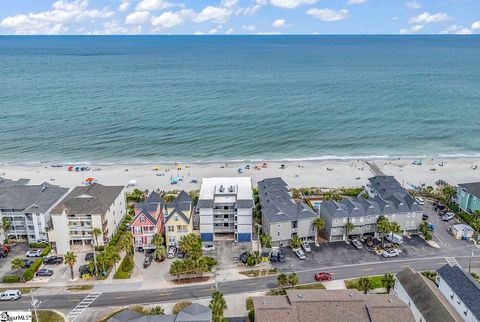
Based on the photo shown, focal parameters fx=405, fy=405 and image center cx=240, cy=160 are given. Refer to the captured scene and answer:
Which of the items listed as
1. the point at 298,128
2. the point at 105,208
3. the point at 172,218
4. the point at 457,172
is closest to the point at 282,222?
the point at 172,218

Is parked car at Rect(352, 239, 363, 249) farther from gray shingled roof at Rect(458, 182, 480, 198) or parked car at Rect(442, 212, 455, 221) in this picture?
gray shingled roof at Rect(458, 182, 480, 198)

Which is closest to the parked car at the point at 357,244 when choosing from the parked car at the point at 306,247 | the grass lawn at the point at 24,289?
the parked car at the point at 306,247

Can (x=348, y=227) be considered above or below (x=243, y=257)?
above

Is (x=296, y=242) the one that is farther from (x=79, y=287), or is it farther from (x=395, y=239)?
(x=79, y=287)

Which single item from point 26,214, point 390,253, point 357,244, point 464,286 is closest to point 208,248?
point 357,244

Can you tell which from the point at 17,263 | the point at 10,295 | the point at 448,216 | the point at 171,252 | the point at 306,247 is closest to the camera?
the point at 10,295

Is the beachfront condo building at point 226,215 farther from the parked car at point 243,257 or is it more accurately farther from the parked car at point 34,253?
the parked car at point 34,253

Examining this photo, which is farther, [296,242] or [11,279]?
[296,242]
